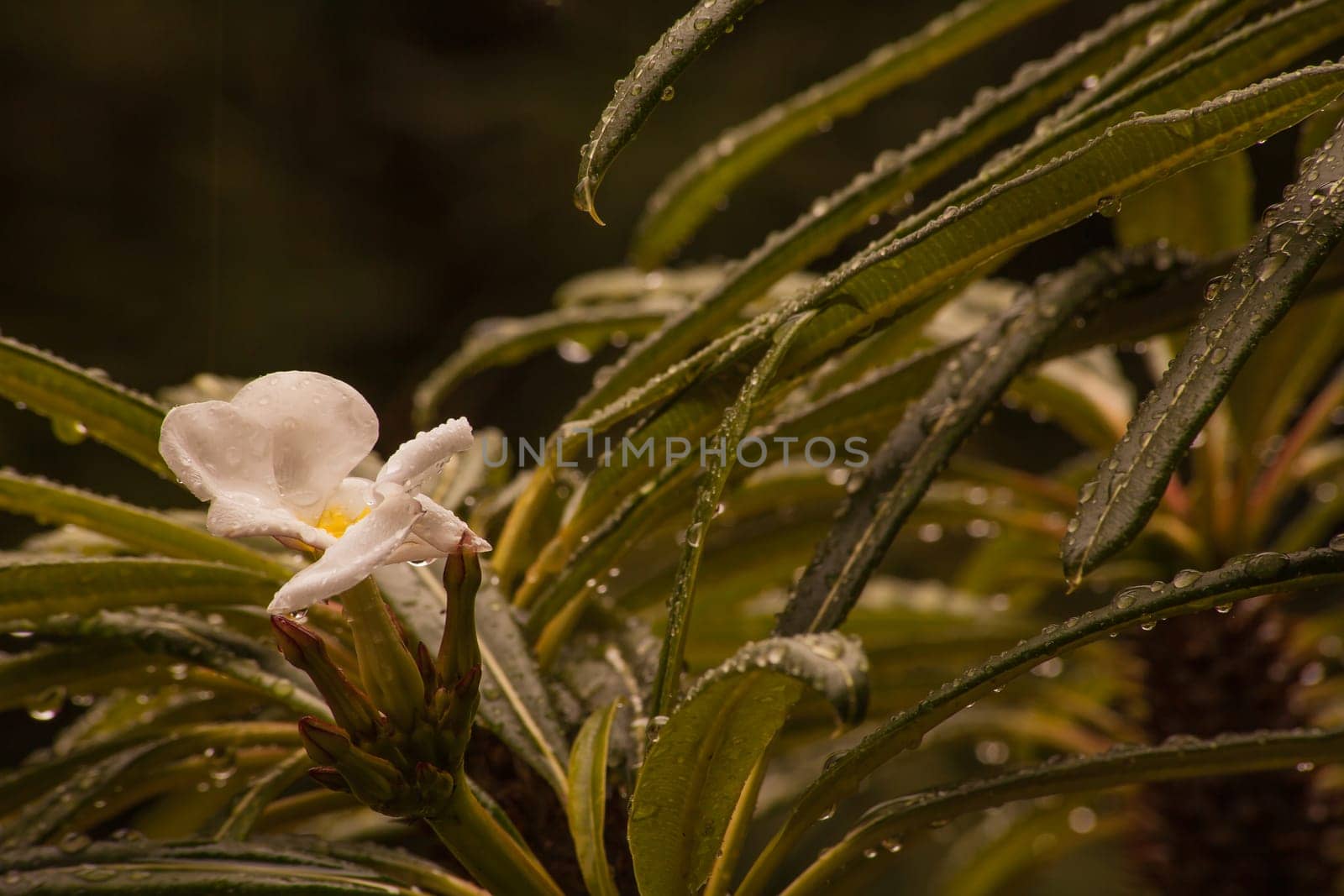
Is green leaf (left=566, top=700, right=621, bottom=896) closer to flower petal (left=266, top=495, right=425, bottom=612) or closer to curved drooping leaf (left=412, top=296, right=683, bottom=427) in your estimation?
flower petal (left=266, top=495, right=425, bottom=612)

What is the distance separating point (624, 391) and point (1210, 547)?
0.58 m

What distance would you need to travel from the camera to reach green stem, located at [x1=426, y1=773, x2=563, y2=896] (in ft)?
1.35

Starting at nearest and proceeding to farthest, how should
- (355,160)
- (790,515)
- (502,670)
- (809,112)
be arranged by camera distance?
(502,670) → (809,112) → (790,515) → (355,160)

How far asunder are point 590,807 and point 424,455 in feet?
0.62

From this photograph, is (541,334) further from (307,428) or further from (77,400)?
(307,428)

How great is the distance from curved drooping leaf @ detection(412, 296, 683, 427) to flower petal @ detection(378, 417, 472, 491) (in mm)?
479

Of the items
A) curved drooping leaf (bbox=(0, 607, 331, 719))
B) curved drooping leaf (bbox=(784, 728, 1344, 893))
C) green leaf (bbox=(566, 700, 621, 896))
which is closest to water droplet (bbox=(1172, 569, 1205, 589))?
curved drooping leaf (bbox=(784, 728, 1344, 893))

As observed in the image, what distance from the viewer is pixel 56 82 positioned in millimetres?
1942

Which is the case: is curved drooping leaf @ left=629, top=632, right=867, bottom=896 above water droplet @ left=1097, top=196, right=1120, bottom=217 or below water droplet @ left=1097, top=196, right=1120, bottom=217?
below

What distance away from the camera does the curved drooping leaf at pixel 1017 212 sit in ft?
1.36

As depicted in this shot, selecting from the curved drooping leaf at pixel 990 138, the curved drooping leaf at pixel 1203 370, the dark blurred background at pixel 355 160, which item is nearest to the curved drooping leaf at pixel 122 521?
the curved drooping leaf at pixel 990 138

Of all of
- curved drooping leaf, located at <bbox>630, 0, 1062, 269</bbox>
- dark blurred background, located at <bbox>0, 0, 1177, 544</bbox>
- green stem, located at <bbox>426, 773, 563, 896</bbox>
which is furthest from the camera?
dark blurred background, located at <bbox>0, 0, 1177, 544</bbox>

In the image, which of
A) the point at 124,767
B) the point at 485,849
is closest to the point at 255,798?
the point at 124,767

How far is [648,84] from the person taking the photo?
397 millimetres
